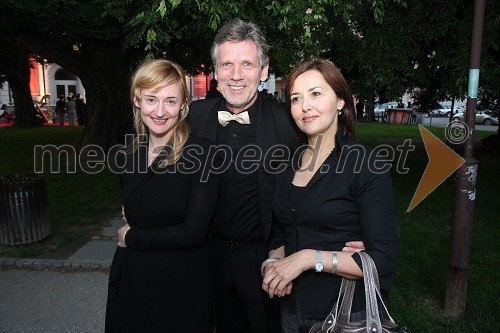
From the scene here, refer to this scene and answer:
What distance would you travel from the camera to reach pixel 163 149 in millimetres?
2104

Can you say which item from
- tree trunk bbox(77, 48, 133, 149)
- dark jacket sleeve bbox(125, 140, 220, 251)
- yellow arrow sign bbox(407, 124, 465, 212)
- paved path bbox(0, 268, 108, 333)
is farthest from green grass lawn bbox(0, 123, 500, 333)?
dark jacket sleeve bbox(125, 140, 220, 251)

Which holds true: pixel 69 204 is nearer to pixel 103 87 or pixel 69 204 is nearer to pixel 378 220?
pixel 103 87

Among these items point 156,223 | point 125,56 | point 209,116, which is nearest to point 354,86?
point 209,116

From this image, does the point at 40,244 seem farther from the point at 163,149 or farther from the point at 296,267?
the point at 296,267

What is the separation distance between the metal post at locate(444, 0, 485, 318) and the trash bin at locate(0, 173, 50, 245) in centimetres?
496

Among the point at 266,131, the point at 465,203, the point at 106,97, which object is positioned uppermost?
the point at 106,97

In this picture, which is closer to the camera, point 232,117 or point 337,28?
point 232,117

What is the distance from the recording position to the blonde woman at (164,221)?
197cm

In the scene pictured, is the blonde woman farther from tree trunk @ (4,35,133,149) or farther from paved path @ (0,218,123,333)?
tree trunk @ (4,35,133,149)

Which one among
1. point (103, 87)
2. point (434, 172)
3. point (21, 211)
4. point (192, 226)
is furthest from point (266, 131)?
point (103, 87)

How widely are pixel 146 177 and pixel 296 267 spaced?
33.1 inches

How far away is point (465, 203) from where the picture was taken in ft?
11.8

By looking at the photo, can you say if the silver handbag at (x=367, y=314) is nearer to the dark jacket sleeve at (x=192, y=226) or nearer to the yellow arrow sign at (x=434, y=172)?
the dark jacket sleeve at (x=192, y=226)

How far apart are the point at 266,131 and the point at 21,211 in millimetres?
4298
